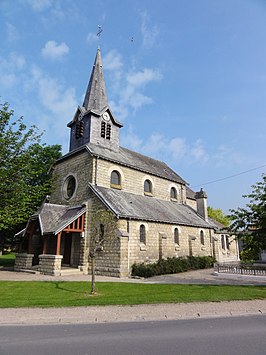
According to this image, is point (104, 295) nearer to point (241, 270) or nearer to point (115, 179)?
point (241, 270)

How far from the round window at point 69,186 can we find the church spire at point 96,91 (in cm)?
715

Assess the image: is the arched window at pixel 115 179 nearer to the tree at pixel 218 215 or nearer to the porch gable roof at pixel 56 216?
the porch gable roof at pixel 56 216

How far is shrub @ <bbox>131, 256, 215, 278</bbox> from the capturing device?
17453 mm

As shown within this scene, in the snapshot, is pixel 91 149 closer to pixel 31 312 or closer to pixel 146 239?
pixel 146 239

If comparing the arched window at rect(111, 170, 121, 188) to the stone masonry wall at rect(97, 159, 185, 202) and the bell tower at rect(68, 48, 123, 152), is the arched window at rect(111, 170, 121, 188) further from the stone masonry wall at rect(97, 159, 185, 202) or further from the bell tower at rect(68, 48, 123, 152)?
the bell tower at rect(68, 48, 123, 152)

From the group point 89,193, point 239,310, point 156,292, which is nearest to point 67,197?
point 89,193

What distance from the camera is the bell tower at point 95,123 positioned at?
2425 cm

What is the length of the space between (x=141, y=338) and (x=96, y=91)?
81.9 ft

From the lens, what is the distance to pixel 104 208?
19016 millimetres

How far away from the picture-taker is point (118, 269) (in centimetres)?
1716

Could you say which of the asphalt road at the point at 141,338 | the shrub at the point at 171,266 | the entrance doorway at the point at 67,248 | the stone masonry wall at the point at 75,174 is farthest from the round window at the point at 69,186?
the asphalt road at the point at 141,338

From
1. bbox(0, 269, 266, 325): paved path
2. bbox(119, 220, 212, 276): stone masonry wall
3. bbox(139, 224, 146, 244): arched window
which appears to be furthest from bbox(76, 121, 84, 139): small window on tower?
bbox(0, 269, 266, 325): paved path

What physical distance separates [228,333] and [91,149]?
17.8 meters

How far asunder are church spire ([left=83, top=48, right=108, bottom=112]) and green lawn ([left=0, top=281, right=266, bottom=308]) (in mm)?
17546
